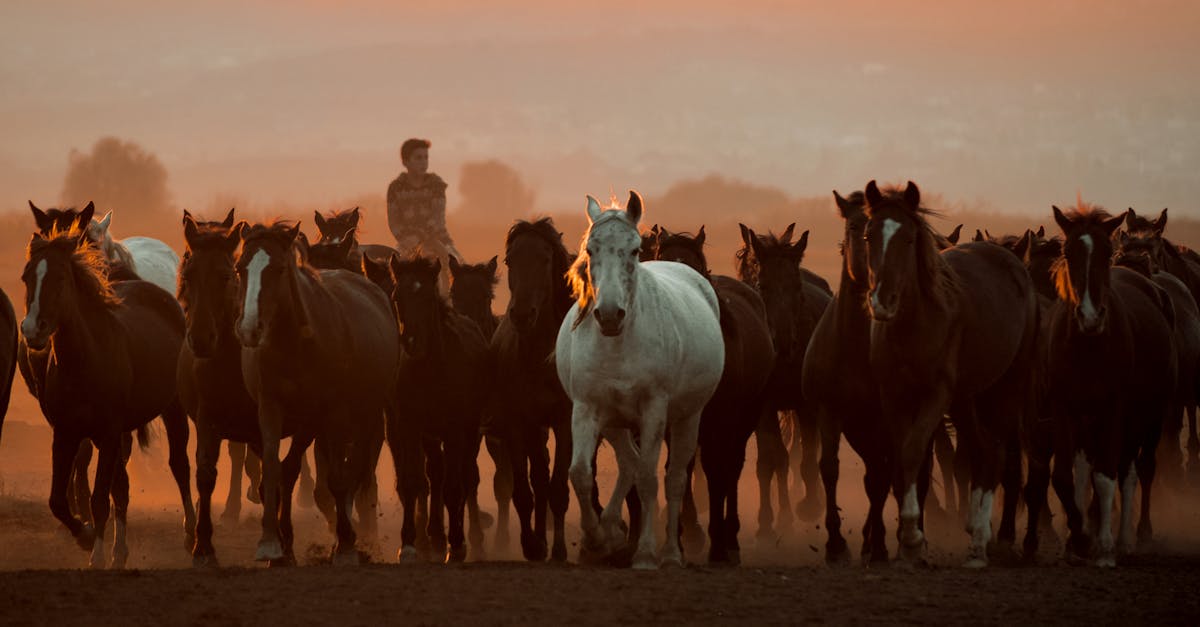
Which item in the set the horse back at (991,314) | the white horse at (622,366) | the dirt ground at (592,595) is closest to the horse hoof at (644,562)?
the white horse at (622,366)

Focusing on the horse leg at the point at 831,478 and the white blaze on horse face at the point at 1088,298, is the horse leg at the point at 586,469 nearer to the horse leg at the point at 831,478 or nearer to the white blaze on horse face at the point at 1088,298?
the horse leg at the point at 831,478

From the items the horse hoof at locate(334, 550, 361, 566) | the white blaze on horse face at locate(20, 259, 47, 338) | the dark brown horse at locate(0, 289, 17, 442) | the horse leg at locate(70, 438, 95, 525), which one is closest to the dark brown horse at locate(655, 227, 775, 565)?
the horse hoof at locate(334, 550, 361, 566)

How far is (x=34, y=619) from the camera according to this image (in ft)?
29.1

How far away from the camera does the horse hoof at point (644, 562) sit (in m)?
10.8

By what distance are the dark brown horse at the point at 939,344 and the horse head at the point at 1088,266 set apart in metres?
0.35

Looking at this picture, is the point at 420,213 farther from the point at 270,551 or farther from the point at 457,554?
the point at 270,551

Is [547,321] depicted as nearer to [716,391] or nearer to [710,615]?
[716,391]

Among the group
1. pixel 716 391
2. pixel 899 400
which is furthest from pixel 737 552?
A: pixel 899 400

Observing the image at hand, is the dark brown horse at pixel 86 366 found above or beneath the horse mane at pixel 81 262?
beneath

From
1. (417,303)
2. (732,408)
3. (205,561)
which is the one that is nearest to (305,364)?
(205,561)

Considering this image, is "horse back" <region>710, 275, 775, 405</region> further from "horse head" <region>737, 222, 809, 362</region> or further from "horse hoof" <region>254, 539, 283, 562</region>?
"horse hoof" <region>254, 539, 283, 562</region>

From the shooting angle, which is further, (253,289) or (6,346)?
(6,346)

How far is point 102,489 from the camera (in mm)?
12898

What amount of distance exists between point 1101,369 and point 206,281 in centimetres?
687
